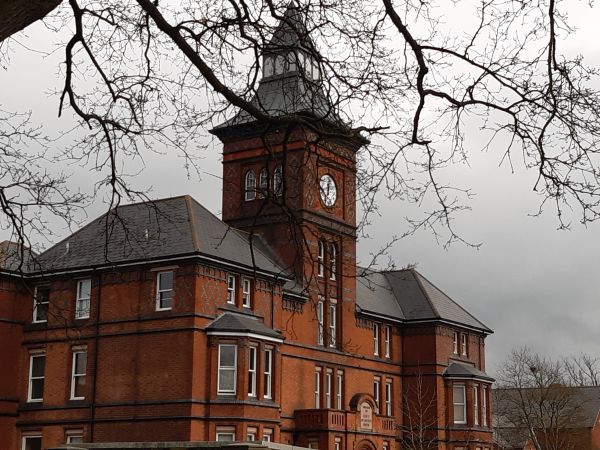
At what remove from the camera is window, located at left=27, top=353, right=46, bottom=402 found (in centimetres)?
4166

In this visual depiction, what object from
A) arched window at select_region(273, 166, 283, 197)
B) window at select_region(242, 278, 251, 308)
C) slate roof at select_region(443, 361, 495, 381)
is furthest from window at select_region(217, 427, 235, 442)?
arched window at select_region(273, 166, 283, 197)

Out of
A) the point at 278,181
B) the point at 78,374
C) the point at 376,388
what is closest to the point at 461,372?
the point at 376,388

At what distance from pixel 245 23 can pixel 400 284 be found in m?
47.1

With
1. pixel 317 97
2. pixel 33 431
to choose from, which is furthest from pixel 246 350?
pixel 317 97

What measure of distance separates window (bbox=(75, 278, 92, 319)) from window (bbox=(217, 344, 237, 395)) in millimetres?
6201

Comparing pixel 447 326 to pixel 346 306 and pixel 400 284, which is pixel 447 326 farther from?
pixel 346 306

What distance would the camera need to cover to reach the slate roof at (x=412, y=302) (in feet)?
175

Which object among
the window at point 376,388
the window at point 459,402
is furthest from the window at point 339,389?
the window at point 459,402

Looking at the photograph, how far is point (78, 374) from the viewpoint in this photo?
133ft

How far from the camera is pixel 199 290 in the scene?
38.4 meters

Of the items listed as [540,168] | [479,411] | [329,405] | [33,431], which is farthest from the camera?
[479,411]

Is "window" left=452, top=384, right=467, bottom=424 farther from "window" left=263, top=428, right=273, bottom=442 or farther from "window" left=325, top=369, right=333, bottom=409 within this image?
"window" left=263, top=428, right=273, bottom=442

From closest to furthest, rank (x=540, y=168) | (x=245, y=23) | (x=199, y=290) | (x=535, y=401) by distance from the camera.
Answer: (x=540, y=168) < (x=245, y=23) < (x=199, y=290) < (x=535, y=401)

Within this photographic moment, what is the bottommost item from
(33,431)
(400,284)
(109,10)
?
(33,431)
